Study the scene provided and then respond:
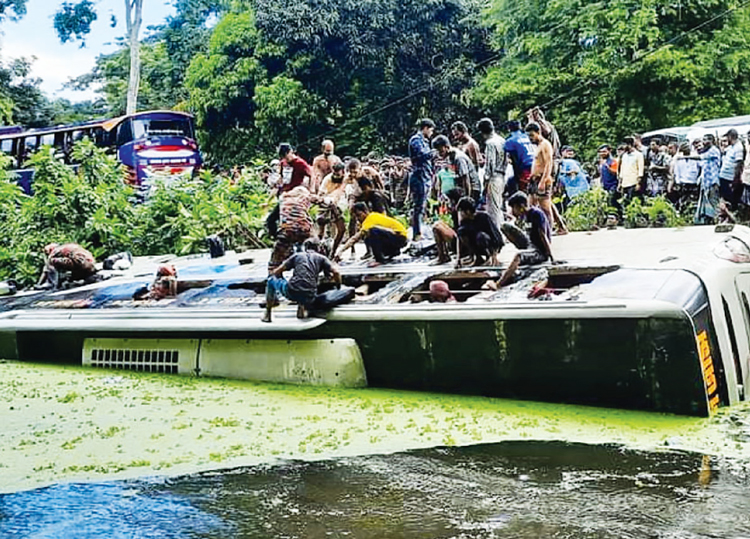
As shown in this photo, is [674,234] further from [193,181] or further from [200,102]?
[200,102]

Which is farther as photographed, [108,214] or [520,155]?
[108,214]

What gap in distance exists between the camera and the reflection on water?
497cm

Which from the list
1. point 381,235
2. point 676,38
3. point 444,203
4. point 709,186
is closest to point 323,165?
point 444,203

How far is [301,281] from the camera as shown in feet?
29.3

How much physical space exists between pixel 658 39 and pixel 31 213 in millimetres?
13876

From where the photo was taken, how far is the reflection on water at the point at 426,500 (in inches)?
196

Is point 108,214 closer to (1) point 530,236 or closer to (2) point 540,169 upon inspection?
(2) point 540,169

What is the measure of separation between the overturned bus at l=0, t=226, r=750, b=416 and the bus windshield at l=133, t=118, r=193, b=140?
14182 mm

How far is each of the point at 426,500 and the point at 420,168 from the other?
7749 millimetres

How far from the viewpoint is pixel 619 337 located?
732 cm

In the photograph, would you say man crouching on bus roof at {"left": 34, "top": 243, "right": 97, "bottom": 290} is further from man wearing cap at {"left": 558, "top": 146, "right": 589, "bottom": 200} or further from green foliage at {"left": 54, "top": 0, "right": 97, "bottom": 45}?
green foliage at {"left": 54, "top": 0, "right": 97, "bottom": 45}

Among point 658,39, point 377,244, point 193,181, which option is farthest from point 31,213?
point 658,39

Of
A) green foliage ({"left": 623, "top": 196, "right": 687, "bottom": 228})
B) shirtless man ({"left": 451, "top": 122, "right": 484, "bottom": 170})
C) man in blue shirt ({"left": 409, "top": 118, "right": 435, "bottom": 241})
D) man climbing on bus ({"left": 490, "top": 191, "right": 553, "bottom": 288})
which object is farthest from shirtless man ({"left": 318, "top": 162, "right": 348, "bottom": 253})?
green foliage ({"left": 623, "top": 196, "right": 687, "bottom": 228})

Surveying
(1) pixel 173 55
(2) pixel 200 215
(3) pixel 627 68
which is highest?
(1) pixel 173 55
